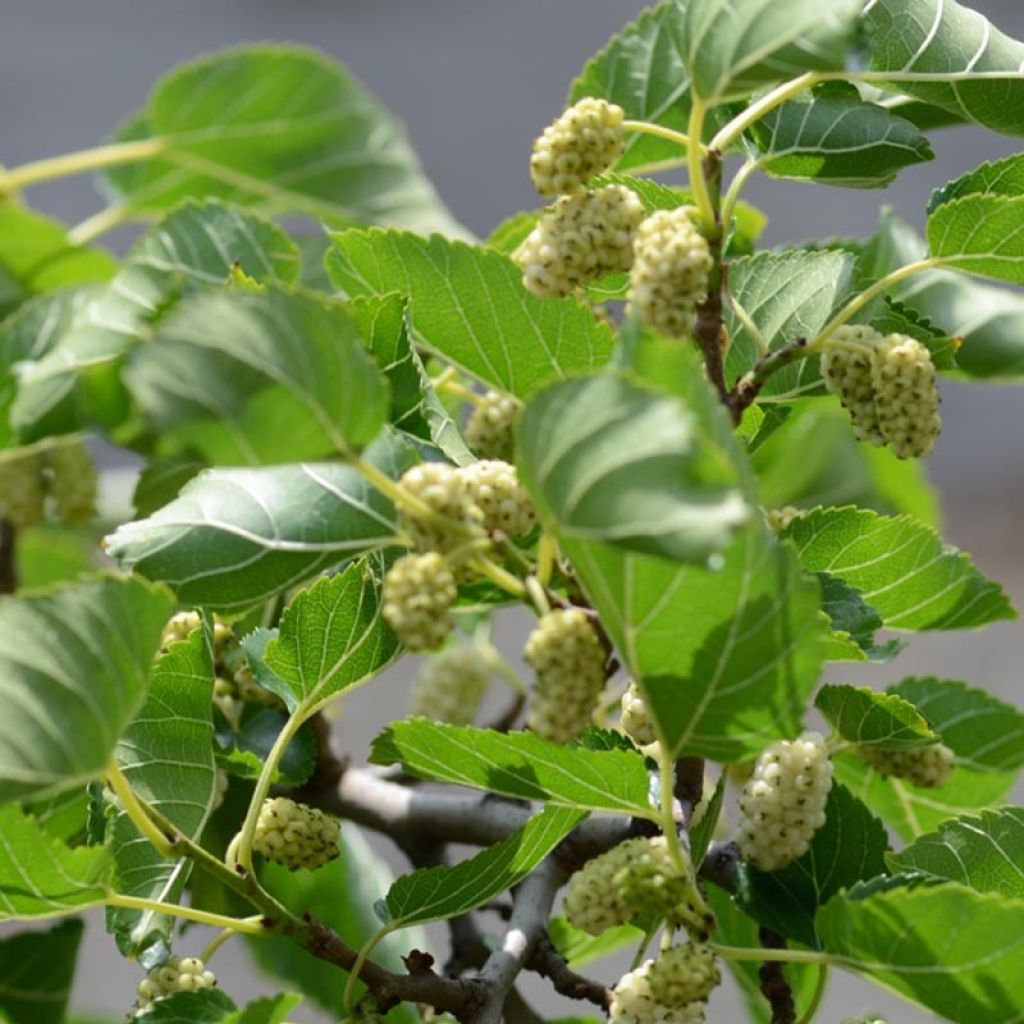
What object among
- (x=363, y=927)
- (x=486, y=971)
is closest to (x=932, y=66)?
(x=486, y=971)

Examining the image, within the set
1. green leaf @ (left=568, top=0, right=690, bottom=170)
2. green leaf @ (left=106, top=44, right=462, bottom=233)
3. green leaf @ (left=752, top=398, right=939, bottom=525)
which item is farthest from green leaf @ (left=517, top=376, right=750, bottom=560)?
green leaf @ (left=106, top=44, right=462, bottom=233)

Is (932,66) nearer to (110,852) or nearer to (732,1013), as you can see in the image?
(110,852)

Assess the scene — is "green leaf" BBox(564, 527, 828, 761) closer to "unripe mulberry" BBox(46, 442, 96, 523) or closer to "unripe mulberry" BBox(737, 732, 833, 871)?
"unripe mulberry" BBox(737, 732, 833, 871)

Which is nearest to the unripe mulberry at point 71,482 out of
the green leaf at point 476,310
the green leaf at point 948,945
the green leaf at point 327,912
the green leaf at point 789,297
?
the green leaf at point 327,912

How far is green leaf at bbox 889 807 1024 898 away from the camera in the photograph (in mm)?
548

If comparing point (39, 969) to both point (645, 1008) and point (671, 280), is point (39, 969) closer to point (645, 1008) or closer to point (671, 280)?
point (645, 1008)

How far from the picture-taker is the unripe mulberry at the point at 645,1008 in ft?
1.64

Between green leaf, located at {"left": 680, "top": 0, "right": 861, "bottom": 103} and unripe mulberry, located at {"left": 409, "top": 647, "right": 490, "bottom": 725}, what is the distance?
19.1 inches

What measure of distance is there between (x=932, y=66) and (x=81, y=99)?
278 cm

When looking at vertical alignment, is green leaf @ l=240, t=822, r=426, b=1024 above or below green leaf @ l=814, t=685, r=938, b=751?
below

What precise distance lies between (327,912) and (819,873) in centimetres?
30

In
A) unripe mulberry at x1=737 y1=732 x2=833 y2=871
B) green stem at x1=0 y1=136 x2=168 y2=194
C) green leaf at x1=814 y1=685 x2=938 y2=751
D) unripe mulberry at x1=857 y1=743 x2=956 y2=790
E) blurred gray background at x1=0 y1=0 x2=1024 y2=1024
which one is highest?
green stem at x1=0 y1=136 x2=168 y2=194

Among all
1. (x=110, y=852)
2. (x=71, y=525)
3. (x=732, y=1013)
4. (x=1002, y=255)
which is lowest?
(x=732, y=1013)

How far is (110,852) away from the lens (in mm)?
514
